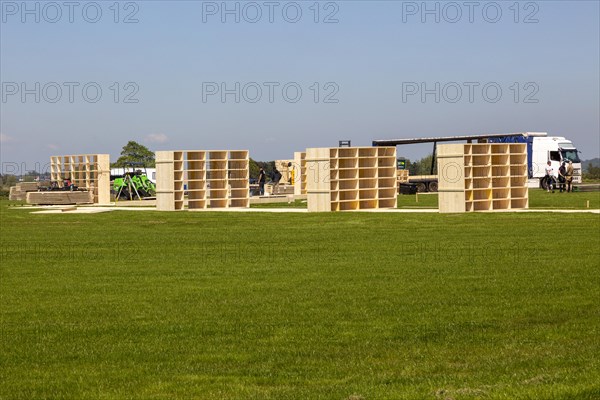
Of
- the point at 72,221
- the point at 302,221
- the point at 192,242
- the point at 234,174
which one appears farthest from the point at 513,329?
the point at 234,174

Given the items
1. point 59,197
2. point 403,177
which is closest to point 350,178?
point 59,197

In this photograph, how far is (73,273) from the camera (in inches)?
709

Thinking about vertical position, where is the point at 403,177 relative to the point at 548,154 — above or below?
below

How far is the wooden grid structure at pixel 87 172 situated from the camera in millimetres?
54219

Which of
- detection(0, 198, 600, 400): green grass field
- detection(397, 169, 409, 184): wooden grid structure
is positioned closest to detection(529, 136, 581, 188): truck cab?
detection(397, 169, 409, 184): wooden grid structure

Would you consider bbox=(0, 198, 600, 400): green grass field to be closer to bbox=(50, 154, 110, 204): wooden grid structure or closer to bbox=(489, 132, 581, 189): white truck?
bbox=(50, 154, 110, 204): wooden grid structure

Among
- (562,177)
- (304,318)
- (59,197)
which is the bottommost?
(304,318)

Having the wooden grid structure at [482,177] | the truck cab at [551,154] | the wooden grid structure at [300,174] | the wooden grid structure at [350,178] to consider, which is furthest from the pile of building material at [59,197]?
the truck cab at [551,154]

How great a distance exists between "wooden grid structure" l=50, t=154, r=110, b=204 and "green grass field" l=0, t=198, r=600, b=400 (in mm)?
29541

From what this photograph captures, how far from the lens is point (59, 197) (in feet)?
166

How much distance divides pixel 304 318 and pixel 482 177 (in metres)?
25.7

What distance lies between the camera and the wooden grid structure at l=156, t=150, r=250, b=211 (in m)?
43.2

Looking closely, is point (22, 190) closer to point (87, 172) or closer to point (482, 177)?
point (87, 172)

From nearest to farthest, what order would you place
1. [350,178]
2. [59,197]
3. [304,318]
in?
[304,318] → [350,178] → [59,197]
